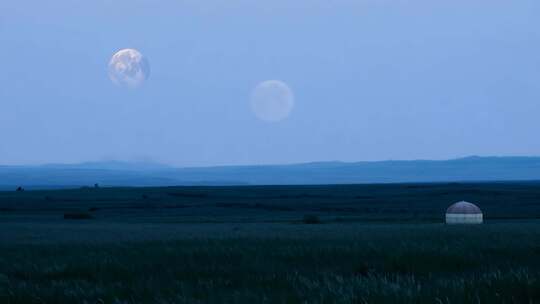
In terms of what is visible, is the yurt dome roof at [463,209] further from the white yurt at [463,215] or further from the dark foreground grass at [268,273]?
the dark foreground grass at [268,273]

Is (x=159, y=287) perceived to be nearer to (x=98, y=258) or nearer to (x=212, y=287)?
(x=212, y=287)

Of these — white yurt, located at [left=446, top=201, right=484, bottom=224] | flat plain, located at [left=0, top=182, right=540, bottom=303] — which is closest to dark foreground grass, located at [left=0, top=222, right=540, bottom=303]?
flat plain, located at [left=0, top=182, right=540, bottom=303]

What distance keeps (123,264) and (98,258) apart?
199cm

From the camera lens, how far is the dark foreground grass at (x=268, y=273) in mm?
8883

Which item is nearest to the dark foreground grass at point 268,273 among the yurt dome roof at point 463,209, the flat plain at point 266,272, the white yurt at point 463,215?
the flat plain at point 266,272

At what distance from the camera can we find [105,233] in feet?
96.8

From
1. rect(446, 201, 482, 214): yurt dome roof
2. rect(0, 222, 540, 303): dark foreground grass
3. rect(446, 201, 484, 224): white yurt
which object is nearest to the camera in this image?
rect(0, 222, 540, 303): dark foreground grass

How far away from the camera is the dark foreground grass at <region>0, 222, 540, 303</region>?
8883 mm

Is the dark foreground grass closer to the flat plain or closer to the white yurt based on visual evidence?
the flat plain

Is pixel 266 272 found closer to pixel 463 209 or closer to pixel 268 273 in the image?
pixel 268 273

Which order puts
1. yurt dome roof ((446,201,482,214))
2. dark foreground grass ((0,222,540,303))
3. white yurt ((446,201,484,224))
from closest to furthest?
dark foreground grass ((0,222,540,303)) < white yurt ((446,201,484,224)) < yurt dome roof ((446,201,482,214))

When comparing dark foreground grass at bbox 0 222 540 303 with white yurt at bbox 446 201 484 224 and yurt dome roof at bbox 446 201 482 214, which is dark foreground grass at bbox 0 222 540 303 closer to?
white yurt at bbox 446 201 484 224

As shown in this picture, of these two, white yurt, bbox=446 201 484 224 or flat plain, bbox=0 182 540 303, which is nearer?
flat plain, bbox=0 182 540 303

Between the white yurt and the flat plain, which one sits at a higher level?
the white yurt
